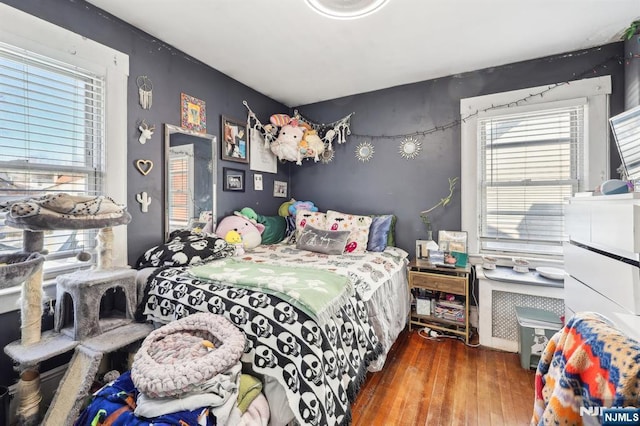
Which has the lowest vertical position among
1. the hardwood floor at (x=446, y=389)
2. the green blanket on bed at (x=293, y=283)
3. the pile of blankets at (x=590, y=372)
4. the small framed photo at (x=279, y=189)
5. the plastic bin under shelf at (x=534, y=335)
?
the hardwood floor at (x=446, y=389)

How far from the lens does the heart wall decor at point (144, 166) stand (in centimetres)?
→ 210

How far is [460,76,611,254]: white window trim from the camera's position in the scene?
7.34 feet

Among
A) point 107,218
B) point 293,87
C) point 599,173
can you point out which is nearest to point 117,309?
point 107,218

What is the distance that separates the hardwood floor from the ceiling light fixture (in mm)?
2378

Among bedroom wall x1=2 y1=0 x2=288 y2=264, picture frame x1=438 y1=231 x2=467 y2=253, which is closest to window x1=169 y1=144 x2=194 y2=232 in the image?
bedroom wall x1=2 y1=0 x2=288 y2=264

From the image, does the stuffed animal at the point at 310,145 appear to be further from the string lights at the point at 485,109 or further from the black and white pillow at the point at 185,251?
the black and white pillow at the point at 185,251

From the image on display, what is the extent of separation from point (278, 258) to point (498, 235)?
7.04ft

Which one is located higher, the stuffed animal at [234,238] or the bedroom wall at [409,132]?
the bedroom wall at [409,132]

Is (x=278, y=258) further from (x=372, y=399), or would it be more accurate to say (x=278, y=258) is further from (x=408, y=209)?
(x=408, y=209)

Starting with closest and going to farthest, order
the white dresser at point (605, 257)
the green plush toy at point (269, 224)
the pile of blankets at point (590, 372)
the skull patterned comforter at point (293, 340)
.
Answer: the pile of blankets at point (590, 372)
the white dresser at point (605, 257)
the skull patterned comforter at point (293, 340)
the green plush toy at point (269, 224)

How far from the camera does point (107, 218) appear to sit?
158 centimetres

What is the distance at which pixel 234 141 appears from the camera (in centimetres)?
293

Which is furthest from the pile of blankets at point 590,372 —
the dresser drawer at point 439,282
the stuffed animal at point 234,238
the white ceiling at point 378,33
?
the stuffed animal at point 234,238

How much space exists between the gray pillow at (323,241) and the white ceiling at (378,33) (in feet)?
5.37
